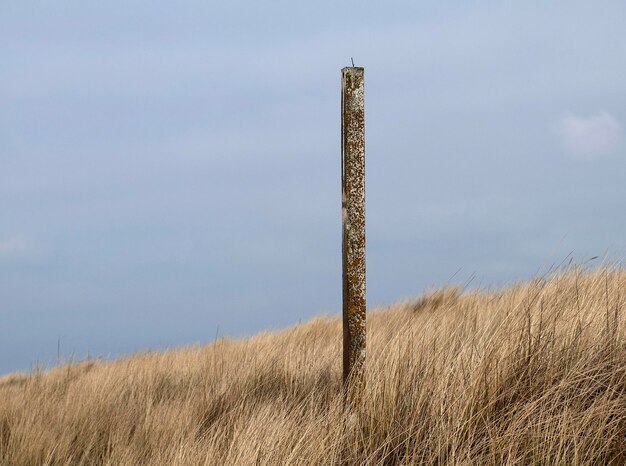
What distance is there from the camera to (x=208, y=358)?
7934 millimetres

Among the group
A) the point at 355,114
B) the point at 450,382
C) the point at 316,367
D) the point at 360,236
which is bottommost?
the point at 316,367

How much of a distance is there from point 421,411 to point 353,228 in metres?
Answer: 1.24

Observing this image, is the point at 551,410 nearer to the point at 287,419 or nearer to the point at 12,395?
the point at 287,419

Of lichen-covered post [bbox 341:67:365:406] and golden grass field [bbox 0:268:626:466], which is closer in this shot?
golden grass field [bbox 0:268:626:466]

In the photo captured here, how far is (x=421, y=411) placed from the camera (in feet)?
12.3

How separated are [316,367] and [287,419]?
1643 millimetres

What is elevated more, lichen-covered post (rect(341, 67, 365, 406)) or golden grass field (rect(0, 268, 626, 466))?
lichen-covered post (rect(341, 67, 365, 406))

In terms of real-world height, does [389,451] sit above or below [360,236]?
below

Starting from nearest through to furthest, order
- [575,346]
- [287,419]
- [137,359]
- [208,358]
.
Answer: [575,346] → [287,419] → [208,358] → [137,359]

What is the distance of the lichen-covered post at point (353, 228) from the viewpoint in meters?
4.41

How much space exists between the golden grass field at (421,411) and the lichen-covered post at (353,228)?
0.60ft

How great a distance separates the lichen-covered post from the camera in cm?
441

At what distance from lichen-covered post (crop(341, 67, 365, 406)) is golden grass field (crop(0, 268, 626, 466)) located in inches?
7.2

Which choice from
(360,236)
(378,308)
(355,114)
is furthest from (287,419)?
(378,308)
